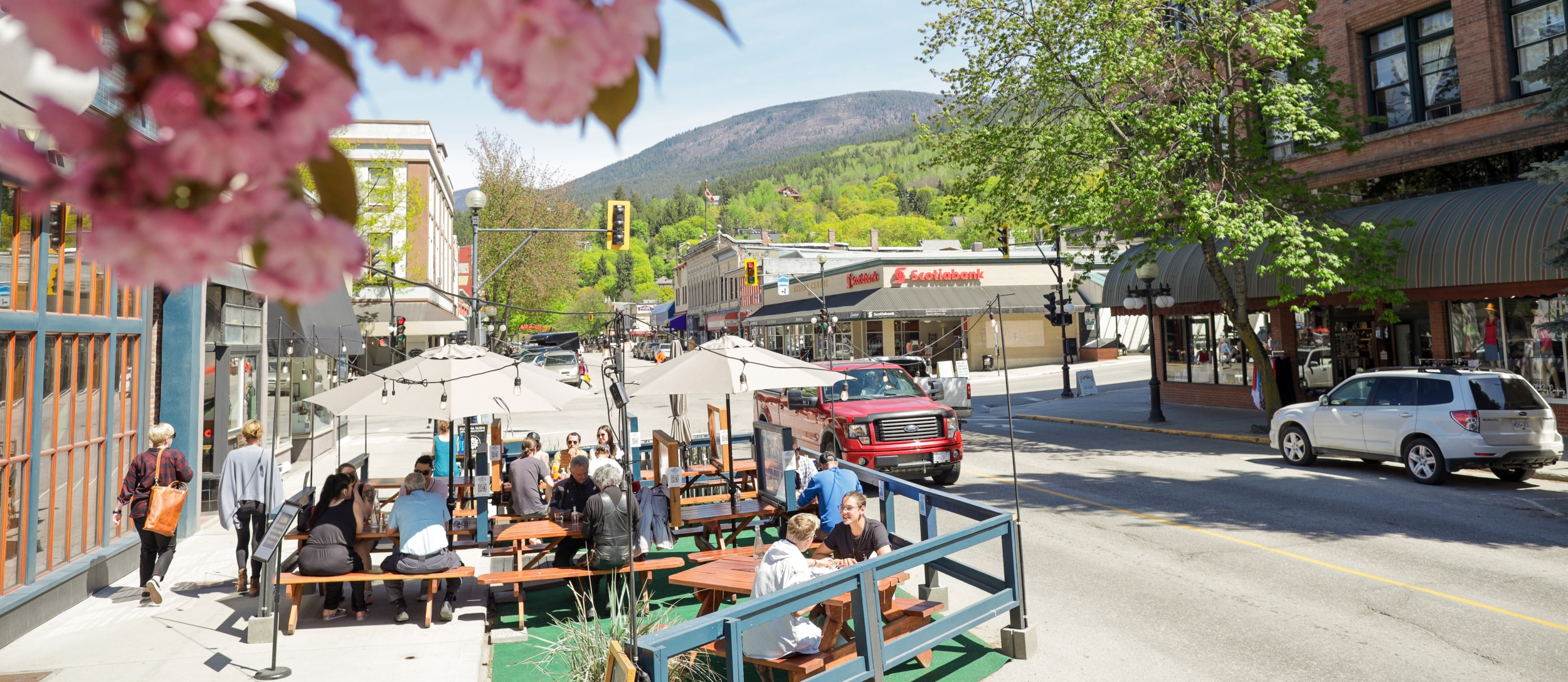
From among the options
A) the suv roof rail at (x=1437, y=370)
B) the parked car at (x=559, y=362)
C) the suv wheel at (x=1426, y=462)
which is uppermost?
the parked car at (x=559, y=362)

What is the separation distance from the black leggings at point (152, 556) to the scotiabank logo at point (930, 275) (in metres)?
44.5

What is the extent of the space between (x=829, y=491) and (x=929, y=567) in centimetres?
136

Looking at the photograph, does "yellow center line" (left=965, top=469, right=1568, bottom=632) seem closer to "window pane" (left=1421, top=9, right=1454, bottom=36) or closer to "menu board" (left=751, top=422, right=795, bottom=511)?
"menu board" (left=751, top=422, right=795, bottom=511)

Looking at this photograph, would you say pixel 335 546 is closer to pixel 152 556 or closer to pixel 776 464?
pixel 152 556

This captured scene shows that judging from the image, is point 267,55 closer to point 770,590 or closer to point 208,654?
point 770,590

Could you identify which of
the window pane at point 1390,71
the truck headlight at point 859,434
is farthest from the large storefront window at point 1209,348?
the truck headlight at point 859,434

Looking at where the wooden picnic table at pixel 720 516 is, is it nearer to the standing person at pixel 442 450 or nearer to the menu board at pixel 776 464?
the menu board at pixel 776 464

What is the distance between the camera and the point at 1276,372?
23750mm

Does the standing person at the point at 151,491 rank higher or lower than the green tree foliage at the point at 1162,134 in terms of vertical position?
lower

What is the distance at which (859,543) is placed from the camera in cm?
764

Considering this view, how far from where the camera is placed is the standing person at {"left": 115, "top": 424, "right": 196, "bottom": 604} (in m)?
8.95

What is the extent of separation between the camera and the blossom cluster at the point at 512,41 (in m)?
0.91

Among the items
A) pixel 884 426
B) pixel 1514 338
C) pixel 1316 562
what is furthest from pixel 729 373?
pixel 1514 338

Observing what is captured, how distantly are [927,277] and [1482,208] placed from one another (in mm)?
34027
